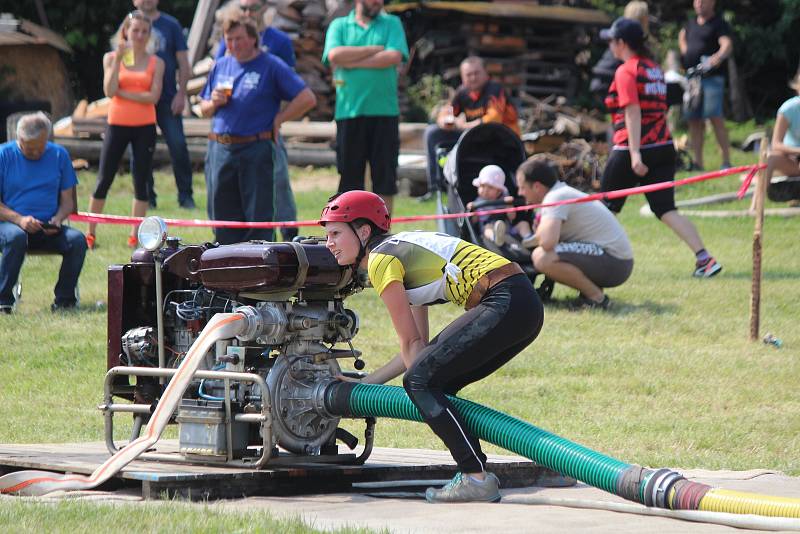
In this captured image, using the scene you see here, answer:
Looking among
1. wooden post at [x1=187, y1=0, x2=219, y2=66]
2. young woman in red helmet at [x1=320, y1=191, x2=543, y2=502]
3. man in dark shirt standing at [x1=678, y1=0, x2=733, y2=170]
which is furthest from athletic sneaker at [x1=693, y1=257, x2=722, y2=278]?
wooden post at [x1=187, y1=0, x2=219, y2=66]

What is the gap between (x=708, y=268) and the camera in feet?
39.5

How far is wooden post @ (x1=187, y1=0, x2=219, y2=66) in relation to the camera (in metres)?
19.7

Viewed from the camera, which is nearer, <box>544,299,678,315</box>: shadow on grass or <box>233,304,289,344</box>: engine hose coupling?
<box>233,304,289,344</box>: engine hose coupling

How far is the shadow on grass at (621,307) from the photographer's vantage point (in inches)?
429

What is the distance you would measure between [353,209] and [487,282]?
2.17 feet

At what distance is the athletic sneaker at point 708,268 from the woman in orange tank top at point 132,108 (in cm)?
517

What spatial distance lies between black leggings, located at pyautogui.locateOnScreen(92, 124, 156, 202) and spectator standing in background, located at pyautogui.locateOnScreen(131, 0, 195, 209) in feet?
4.78

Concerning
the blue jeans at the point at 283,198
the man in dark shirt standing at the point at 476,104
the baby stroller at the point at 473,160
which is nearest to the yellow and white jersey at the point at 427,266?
the baby stroller at the point at 473,160

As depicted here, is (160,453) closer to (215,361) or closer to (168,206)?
(215,361)

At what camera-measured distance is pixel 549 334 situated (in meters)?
10.2

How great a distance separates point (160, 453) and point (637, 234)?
8786 millimetres

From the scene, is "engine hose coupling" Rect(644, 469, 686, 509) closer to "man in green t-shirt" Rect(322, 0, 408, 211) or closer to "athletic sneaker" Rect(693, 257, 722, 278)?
"athletic sneaker" Rect(693, 257, 722, 278)

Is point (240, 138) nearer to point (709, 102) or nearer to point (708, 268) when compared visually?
point (708, 268)

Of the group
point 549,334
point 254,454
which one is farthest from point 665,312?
point 254,454
